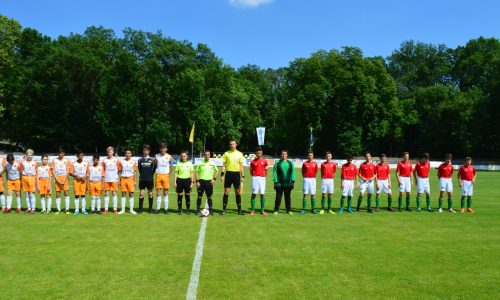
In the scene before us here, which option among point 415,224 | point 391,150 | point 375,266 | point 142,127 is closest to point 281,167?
point 415,224

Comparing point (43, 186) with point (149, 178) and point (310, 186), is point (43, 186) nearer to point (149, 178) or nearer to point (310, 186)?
point (149, 178)

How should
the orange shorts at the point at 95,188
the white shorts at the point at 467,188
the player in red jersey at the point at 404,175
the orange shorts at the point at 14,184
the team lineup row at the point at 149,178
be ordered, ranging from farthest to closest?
the player in red jersey at the point at 404,175 < the white shorts at the point at 467,188 < the orange shorts at the point at 14,184 < the orange shorts at the point at 95,188 < the team lineup row at the point at 149,178

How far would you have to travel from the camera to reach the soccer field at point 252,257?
6504 millimetres

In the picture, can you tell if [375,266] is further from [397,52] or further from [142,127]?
[397,52]

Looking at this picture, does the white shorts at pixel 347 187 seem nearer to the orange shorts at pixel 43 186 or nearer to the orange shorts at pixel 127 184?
the orange shorts at pixel 127 184

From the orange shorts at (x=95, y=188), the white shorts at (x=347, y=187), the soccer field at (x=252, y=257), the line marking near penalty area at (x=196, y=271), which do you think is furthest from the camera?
the white shorts at (x=347, y=187)

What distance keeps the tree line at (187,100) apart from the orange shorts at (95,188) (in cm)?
4835

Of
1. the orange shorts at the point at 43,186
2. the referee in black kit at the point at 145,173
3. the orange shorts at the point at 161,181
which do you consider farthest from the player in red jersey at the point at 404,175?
the orange shorts at the point at 43,186

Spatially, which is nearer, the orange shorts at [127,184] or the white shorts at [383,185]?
the orange shorts at [127,184]

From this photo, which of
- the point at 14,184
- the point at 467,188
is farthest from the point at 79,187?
the point at 467,188

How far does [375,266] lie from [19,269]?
5821mm

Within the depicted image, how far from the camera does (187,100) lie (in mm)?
65125

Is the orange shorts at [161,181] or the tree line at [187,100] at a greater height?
the tree line at [187,100]

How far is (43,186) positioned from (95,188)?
172cm
